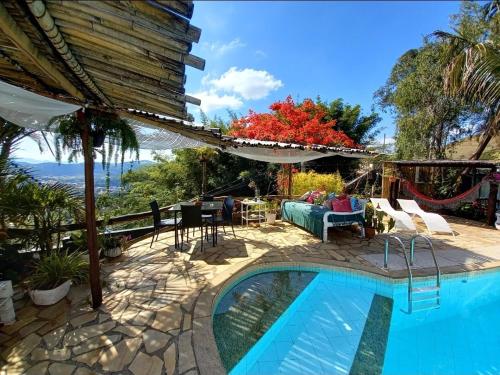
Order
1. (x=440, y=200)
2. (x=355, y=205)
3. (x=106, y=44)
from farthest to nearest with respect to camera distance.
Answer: (x=440, y=200) → (x=355, y=205) → (x=106, y=44)

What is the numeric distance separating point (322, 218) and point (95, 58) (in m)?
5.48

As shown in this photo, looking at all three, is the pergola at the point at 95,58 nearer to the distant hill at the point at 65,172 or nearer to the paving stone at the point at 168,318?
the distant hill at the point at 65,172

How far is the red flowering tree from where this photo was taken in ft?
39.7

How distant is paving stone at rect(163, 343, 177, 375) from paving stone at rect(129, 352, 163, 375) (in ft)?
0.18

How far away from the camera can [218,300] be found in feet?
12.3

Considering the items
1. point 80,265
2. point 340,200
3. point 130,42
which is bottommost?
point 80,265

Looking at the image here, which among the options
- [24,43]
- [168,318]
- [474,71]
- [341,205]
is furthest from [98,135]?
[474,71]

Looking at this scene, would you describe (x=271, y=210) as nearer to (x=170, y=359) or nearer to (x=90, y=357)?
Answer: (x=170, y=359)

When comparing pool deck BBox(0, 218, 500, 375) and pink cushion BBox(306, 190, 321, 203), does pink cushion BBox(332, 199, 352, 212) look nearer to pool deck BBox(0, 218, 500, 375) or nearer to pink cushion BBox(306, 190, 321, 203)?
pool deck BBox(0, 218, 500, 375)

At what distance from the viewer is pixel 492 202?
818 centimetres

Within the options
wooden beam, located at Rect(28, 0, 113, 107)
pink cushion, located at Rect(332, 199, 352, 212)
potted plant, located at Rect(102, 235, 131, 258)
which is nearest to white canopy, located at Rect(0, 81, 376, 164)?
wooden beam, located at Rect(28, 0, 113, 107)

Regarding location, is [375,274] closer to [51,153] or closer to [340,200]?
[340,200]

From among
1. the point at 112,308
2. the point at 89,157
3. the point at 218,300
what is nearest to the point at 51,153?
the point at 89,157

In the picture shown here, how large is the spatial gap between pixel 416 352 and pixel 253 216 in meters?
5.39
